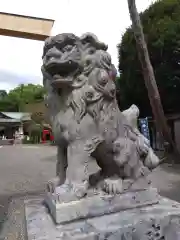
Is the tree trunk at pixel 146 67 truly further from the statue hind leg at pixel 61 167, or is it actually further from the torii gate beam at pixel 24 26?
the statue hind leg at pixel 61 167

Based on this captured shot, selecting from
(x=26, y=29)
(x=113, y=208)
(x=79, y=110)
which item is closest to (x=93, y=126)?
(x=79, y=110)

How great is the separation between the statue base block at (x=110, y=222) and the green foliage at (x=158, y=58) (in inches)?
292

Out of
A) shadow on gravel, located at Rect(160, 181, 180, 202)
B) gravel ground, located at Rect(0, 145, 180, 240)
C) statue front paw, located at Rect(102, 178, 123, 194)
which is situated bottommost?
shadow on gravel, located at Rect(160, 181, 180, 202)

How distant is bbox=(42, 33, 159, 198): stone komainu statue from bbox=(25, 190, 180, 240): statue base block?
112 millimetres

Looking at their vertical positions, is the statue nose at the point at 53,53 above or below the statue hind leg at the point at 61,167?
above

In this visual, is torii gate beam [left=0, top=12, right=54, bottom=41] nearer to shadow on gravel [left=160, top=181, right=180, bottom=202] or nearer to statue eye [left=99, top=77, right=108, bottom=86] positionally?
shadow on gravel [left=160, top=181, right=180, bottom=202]

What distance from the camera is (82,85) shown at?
5.73 ft

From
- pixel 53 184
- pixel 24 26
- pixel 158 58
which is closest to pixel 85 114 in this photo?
pixel 53 184

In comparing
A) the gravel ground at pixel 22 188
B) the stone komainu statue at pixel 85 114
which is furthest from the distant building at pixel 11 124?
the stone komainu statue at pixel 85 114

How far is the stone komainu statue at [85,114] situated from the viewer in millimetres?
1677

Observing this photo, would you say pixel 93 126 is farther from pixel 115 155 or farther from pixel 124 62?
pixel 124 62

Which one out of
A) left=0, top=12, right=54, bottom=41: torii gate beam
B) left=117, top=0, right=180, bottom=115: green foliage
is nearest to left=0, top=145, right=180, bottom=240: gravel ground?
left=117, top=0, right=180, bottom=115: green foliage

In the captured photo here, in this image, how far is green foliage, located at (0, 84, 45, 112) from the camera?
37.8 meters

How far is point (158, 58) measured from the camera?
358 inches
